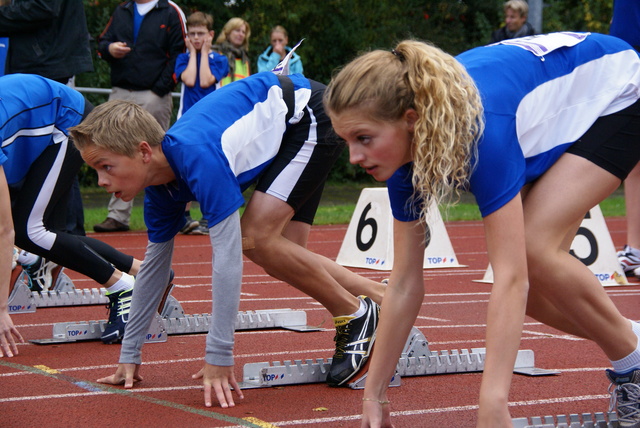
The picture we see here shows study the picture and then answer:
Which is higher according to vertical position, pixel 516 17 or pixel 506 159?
pixel 506 159

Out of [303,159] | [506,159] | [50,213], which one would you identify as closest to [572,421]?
[506,159]

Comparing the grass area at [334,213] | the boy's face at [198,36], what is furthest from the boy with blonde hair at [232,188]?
the grass area at [334,213]

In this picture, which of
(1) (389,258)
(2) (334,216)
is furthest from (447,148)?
(2) (334,216)

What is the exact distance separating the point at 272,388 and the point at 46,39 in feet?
13.0

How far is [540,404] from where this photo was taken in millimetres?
3709

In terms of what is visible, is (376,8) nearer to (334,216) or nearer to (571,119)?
(334,216)

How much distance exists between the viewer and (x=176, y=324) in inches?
208

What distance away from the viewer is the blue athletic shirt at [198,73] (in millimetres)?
9672

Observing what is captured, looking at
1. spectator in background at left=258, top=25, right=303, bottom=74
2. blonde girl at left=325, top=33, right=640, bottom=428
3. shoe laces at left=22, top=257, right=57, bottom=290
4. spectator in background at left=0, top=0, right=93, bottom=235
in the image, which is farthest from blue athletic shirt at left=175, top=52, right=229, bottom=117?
blonde girl at left=325, top=33, right=640, bottom=428

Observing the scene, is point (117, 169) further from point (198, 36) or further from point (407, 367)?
point (198, 36)

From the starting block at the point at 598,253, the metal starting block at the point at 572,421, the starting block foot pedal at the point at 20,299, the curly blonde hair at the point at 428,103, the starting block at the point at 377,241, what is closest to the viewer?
the curly blonde hair at the point at 428,103

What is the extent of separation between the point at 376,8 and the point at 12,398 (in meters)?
19.3

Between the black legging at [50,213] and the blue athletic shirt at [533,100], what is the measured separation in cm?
256

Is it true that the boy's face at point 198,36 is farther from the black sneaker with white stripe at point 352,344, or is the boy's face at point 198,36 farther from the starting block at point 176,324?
the black sneaker with white stripe at point 352,344
